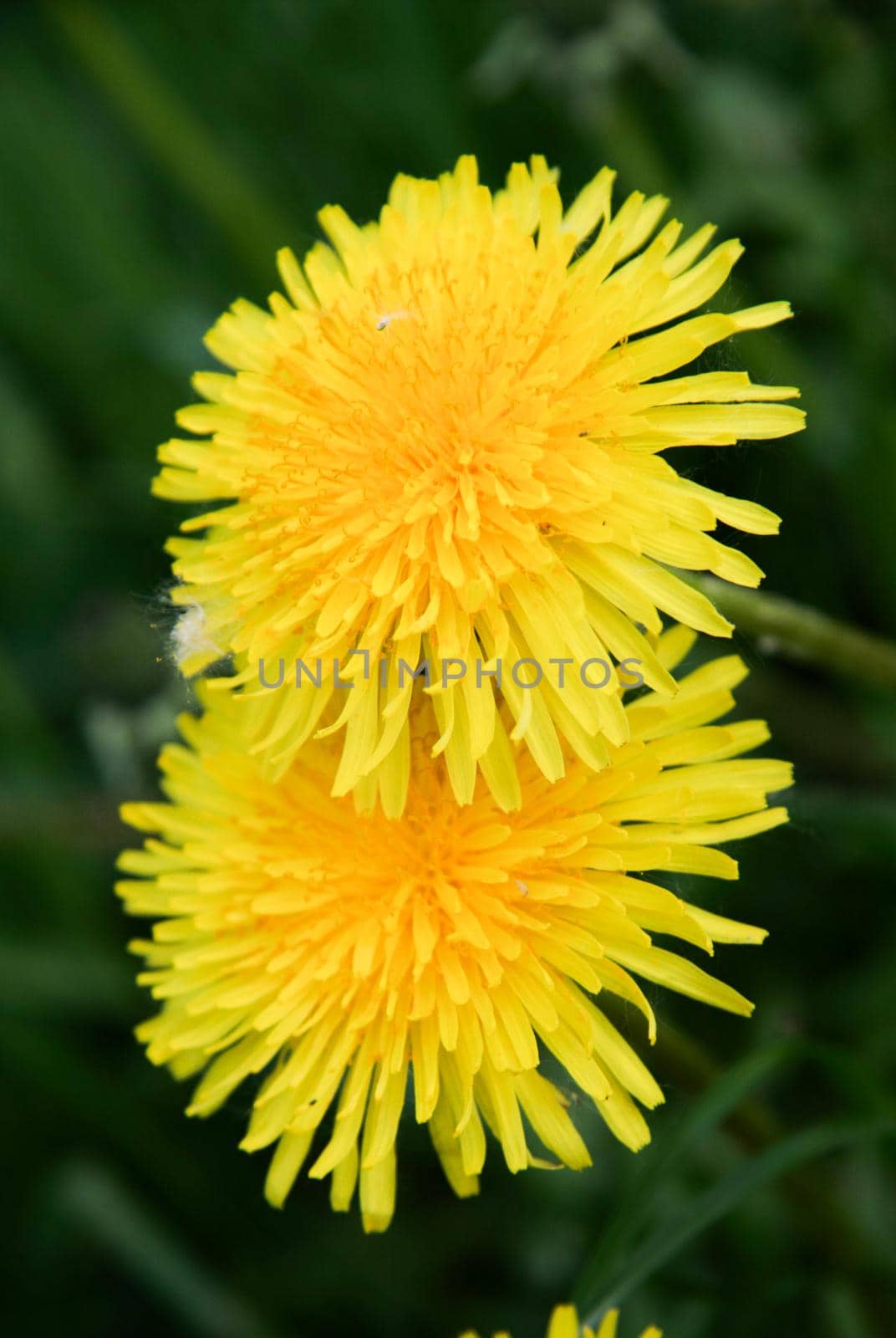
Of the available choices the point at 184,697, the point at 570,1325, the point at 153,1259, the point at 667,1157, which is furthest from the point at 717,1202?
the point at 153,1259

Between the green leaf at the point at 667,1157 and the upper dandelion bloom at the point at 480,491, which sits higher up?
the upper dandelion bloom at the point at 480,491

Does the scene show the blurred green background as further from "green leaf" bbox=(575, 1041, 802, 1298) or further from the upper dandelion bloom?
the upper dandelion bloom

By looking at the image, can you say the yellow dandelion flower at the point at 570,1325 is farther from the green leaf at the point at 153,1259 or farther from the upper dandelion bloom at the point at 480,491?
the green leaf at the point at 153,1259

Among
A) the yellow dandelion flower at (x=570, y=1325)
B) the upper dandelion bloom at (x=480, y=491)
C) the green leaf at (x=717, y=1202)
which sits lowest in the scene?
the green leaf at (x=717, y=1202)

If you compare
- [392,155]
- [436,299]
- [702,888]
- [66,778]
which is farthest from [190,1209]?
[392,155]

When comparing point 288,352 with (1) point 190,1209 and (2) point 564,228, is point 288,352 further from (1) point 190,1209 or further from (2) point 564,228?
(1) point 190,1209

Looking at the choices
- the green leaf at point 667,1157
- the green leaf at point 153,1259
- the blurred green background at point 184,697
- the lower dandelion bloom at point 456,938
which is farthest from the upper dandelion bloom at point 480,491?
the green leaf at point 153,1259

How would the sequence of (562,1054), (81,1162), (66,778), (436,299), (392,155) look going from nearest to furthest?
(562,1054) < (436,299) < (81,1162) < (66,778) < (392,155)
